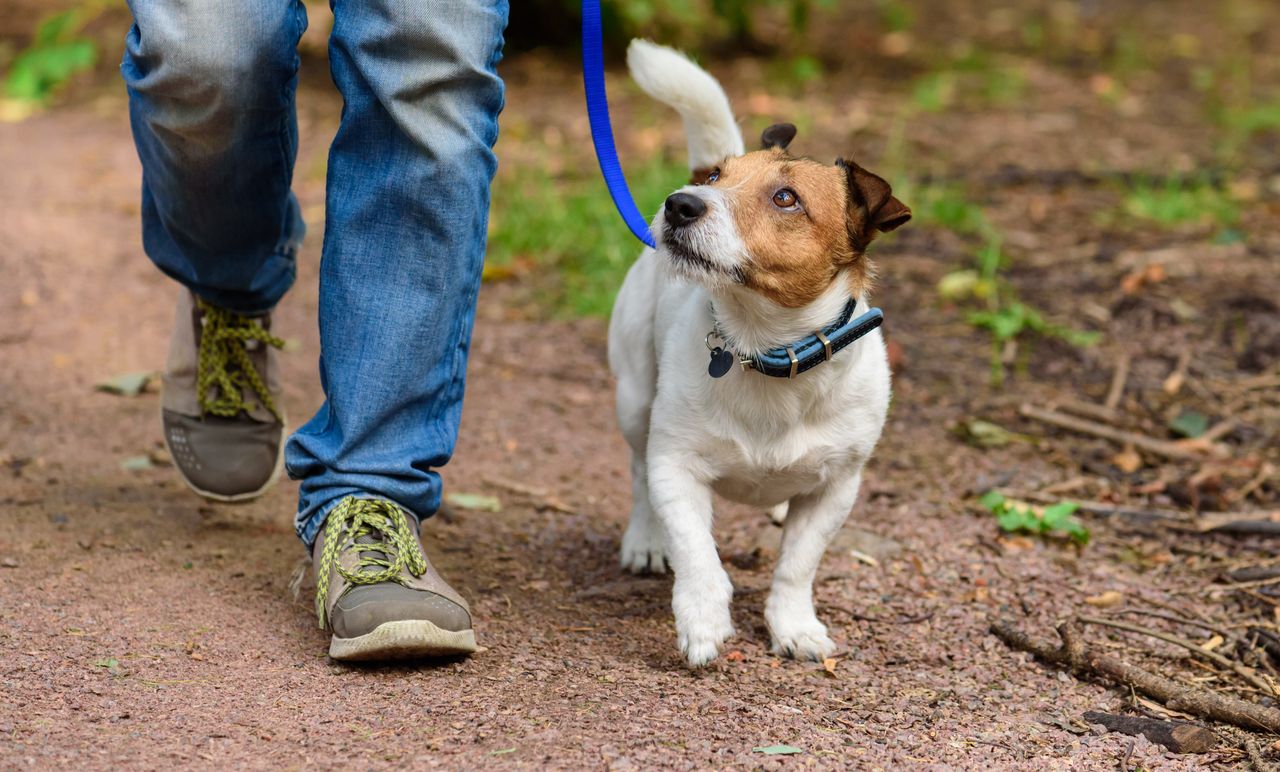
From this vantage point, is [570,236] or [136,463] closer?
[136,463]

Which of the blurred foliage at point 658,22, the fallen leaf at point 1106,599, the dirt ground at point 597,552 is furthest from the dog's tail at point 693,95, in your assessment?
the blurred foliage at point 658,22

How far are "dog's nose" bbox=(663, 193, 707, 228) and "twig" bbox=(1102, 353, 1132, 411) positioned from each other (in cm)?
229

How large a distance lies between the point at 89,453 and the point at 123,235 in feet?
8.13

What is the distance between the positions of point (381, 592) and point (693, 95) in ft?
4.54

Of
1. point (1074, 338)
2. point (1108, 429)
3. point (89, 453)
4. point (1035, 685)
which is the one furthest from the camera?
point (1074, 338)

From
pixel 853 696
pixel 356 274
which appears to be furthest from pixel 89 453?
pixel 853 696

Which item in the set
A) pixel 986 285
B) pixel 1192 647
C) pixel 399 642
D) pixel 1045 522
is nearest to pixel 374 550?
pixel 399 642

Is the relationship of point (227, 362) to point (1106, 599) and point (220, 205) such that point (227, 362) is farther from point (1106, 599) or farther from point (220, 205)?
point (1106, 599)

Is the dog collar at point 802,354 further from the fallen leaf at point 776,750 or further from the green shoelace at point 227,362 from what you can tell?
the green shoelace at point 227,362

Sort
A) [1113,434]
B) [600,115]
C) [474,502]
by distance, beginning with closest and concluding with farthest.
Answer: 1. [600,115]
2. [474,502]
3. [1113,434]

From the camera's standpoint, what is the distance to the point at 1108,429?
4328 mm

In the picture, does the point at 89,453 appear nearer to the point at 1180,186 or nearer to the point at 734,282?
the point at 734,282

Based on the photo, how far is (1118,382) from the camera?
459 centimetres

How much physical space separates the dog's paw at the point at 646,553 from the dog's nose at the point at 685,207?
961 mm
